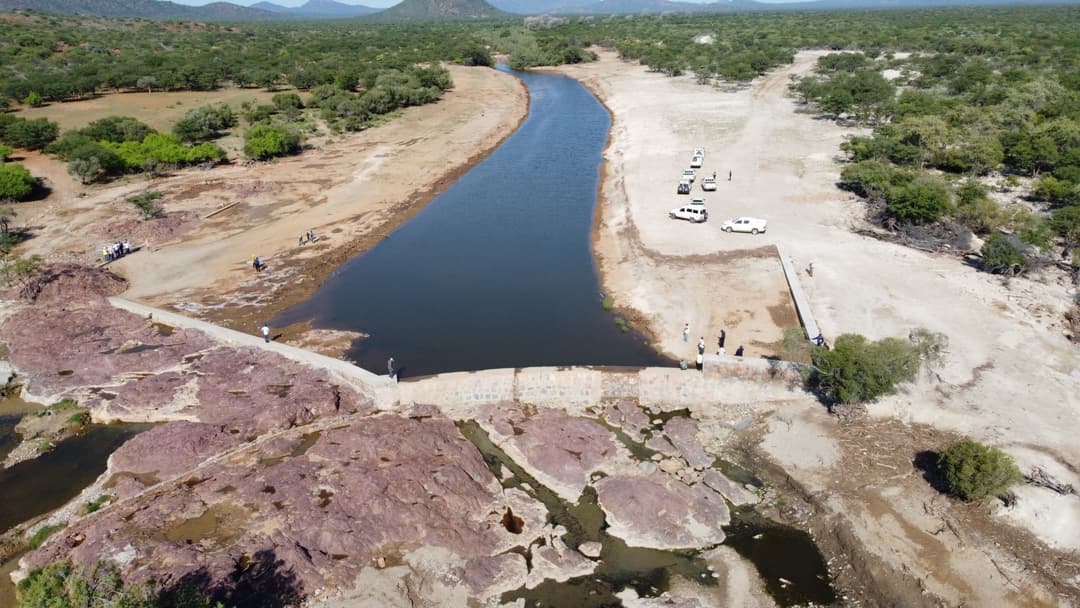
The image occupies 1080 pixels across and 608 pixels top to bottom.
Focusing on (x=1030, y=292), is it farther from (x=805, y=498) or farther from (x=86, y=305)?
(x=86, y=305)

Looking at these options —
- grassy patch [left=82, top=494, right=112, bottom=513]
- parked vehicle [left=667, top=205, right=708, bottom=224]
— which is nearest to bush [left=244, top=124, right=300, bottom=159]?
parked vehicle [left=667, top=205, right=708, bottom=224]

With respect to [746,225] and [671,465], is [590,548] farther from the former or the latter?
[746,225]

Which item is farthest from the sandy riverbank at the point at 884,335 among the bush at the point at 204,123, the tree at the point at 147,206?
the bush at the point at 204,123

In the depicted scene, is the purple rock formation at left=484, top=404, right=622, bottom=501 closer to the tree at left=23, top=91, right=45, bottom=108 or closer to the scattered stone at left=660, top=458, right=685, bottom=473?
the scattered stone at left=660, top=458, right=685, bottom=473

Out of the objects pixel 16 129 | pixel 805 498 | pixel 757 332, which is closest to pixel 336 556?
pixel 805 498

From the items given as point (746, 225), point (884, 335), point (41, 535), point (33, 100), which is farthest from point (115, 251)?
point (33, 100)

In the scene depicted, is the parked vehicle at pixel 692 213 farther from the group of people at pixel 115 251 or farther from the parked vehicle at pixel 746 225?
Answer: the group of people at pixel 115 251
